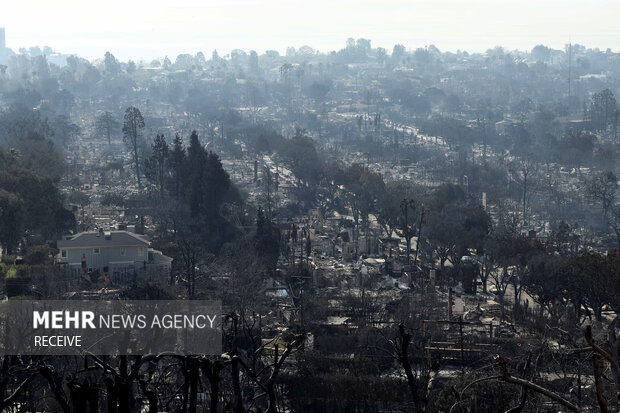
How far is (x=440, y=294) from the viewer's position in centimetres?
1847

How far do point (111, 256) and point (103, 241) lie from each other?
0.37m

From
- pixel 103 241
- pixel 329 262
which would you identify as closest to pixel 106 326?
pixel 103 241

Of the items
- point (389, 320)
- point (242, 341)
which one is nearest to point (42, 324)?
point (242, 341)

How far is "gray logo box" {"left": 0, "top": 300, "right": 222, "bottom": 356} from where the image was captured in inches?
418

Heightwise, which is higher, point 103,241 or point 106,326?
point 106,326

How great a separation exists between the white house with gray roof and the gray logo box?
422 centimetres

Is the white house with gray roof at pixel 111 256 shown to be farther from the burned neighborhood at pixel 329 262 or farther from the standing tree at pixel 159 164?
the standing tree at pixel 159 164

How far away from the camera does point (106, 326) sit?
11.9 m

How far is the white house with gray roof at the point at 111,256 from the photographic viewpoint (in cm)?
1914

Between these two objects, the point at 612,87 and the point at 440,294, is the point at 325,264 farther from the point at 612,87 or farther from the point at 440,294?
the point at 612,87

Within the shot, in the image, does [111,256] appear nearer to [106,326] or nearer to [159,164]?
[106,326]

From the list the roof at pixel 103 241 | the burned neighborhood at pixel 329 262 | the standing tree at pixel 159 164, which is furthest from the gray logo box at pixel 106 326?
the standing tree at pixel 159 164

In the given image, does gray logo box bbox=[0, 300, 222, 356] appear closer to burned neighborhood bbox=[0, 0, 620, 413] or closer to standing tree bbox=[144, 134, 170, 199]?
burned neighborhood bbox=[0, 0, 620, 413]

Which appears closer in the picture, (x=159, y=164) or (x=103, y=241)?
(x=103, y=241)
